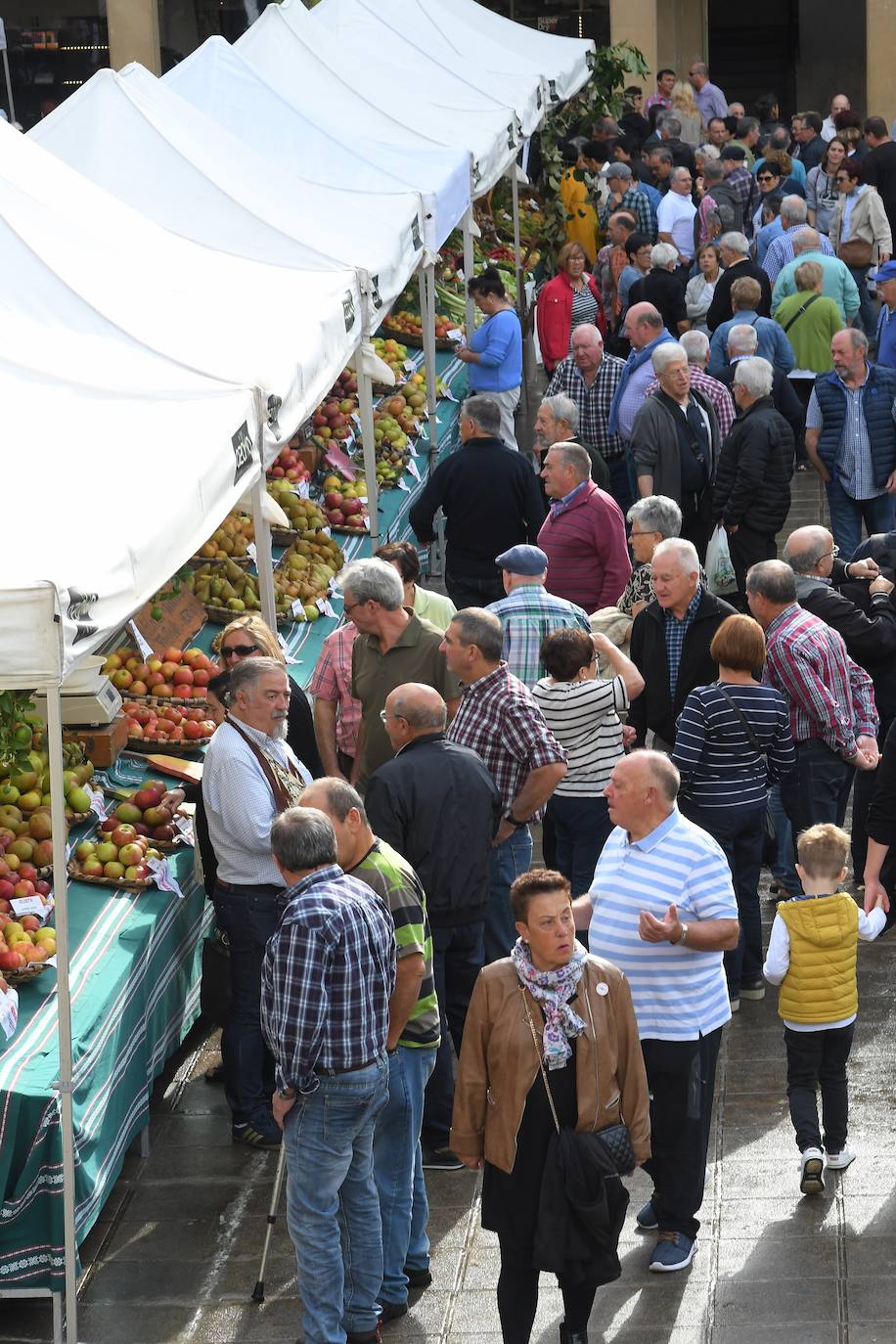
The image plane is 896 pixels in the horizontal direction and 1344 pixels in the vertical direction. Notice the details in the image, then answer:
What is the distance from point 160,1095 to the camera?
22.9 ft

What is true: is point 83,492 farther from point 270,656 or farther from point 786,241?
point 786,241

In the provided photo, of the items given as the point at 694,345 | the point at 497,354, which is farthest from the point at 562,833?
the point at 497,354

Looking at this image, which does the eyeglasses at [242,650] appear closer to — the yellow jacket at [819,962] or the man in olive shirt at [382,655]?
the man in olive shirt at [382,655]

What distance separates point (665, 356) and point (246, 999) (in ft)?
16.2

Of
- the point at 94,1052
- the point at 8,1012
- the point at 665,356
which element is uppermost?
the point at 665,356

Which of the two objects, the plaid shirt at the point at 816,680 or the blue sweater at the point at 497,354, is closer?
the plaid shirt at the point at 816,680

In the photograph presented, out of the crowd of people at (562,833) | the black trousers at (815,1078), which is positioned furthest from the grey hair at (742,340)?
the black trousers at (815,1078)

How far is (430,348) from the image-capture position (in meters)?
12.1

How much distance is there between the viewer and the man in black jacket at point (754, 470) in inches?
401

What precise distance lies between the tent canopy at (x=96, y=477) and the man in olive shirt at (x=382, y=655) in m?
0.59

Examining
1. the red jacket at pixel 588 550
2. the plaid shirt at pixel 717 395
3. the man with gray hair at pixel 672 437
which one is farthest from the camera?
the plaid shirt at pixel 717 395

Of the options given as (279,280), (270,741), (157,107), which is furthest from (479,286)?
(270,741)

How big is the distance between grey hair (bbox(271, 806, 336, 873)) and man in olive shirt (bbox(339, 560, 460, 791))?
219cm

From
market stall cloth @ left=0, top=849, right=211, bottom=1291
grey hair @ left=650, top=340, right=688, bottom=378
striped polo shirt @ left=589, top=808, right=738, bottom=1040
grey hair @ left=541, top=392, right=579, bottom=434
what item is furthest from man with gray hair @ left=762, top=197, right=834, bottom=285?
striped polo shirt @ left=589, top=808, right=738, bottom=1040
